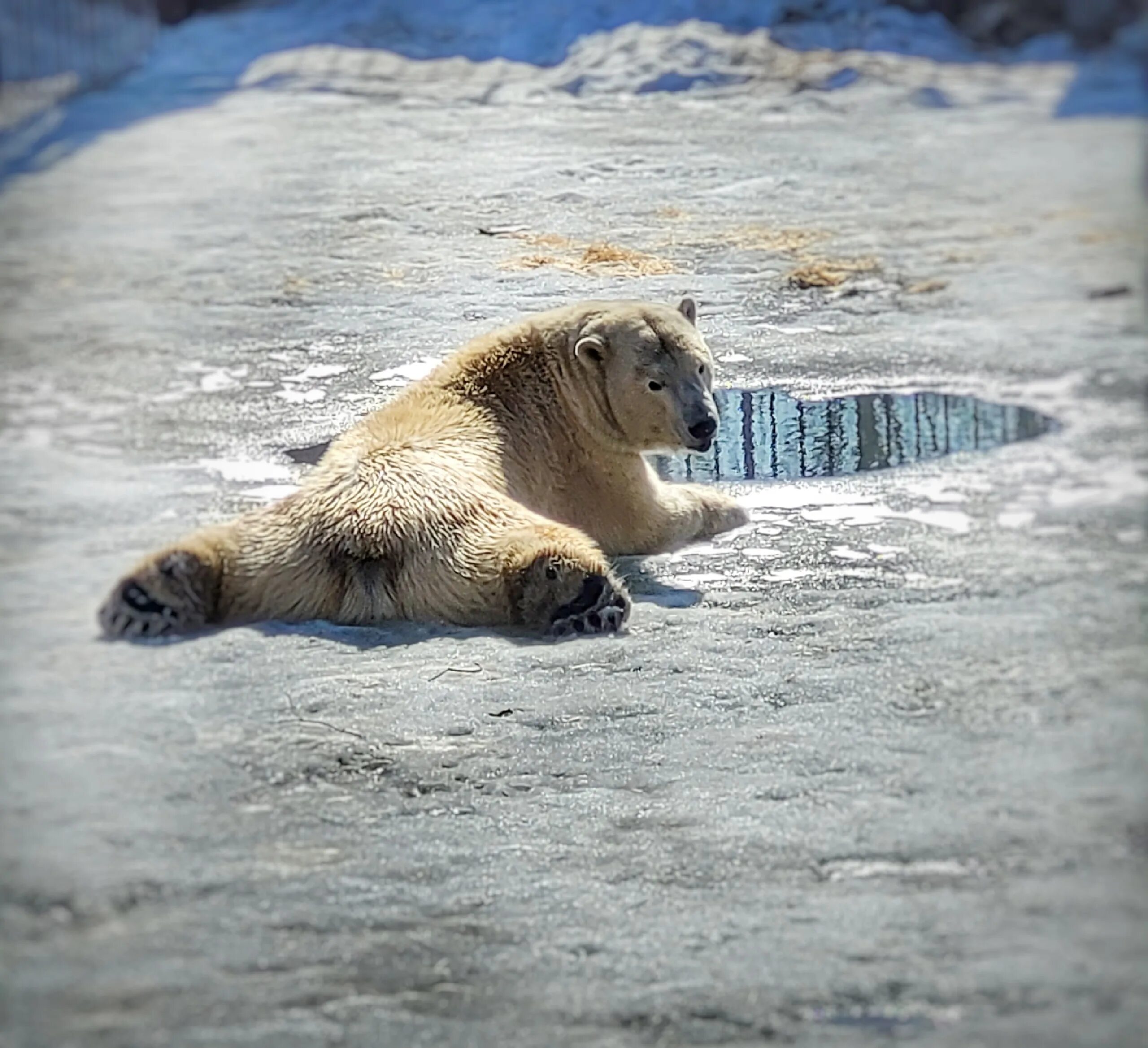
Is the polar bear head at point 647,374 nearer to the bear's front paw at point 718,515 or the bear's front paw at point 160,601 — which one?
the bear's front paw at point 718,515

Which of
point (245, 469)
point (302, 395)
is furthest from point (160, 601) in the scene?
point (302, 395)

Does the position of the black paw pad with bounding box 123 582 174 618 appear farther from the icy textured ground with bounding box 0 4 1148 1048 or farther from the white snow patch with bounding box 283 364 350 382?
the white snow patch with bounding box 283 364 350 382

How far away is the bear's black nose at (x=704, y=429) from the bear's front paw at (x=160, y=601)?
3.76 ft

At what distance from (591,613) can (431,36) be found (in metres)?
1.19

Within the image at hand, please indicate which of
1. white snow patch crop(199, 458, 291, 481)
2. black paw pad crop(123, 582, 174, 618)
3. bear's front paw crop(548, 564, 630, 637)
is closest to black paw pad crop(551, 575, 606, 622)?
bear's front paw crop(548, 564, 630, 637)

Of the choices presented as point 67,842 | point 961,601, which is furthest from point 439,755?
point 961,601

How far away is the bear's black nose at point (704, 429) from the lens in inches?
136

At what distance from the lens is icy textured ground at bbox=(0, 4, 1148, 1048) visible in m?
2.36

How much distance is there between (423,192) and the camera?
3027 millimetres

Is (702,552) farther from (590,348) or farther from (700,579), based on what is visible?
(590,348)

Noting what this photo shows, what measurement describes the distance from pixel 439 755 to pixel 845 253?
123 centimetres

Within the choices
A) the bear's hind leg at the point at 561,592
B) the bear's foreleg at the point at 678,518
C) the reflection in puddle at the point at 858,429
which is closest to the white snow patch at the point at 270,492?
the bear's hind leg at the point at 561,592

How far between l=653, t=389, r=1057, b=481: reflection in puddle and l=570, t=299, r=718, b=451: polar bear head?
0.31 ft

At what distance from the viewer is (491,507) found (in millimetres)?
3383
